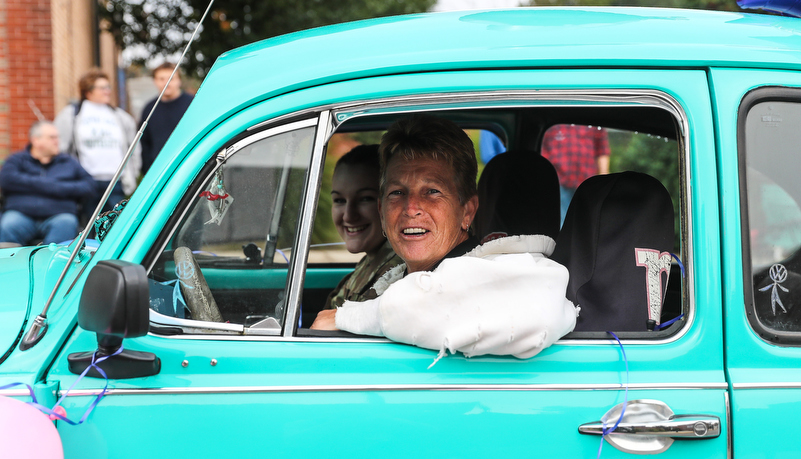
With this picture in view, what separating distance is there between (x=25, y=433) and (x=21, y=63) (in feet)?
24.4

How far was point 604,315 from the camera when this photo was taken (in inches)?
70.6

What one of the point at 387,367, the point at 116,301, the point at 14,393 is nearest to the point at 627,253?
the point at 387,367

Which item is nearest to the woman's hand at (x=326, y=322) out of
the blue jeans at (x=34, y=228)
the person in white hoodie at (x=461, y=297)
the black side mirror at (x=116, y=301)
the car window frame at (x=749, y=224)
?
the person in white hoodie at (x=461, y=297)

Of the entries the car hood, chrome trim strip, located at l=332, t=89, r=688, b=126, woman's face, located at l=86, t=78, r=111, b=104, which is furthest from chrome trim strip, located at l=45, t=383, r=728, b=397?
woman's face, located at l=86, t=78, r=111, b=104

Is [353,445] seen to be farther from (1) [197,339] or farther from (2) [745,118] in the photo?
(2) [745,118]

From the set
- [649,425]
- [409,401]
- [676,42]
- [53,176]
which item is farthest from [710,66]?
[53,176]

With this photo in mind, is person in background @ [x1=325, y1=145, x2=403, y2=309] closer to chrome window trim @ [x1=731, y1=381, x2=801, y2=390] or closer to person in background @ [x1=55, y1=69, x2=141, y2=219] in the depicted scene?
chrome window trim @ [x1=731, y1=381, x2=801, y2=390]

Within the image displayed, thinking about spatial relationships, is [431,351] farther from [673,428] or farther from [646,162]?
[646,162]

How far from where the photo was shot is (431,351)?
1.59 metres

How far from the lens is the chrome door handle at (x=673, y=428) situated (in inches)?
59.1

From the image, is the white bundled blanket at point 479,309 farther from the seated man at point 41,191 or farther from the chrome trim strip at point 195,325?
the seated man at point 41,191

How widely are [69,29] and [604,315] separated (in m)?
9.21

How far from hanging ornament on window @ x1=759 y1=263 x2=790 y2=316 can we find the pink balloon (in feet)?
5.39

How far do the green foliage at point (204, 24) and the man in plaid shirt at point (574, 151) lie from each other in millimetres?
7515
